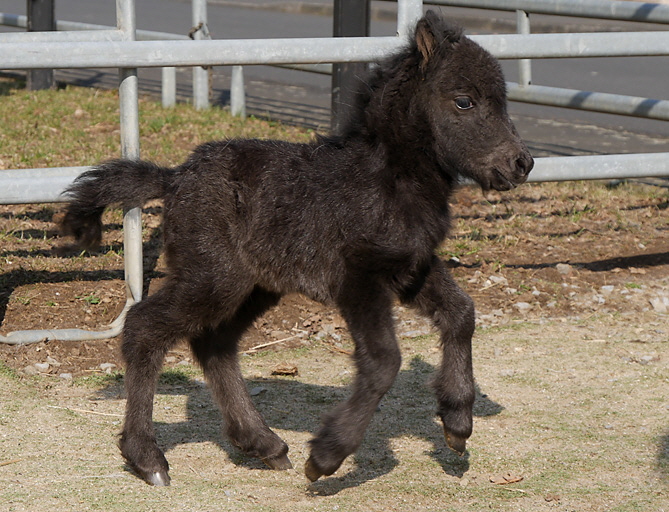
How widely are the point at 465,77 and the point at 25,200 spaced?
95.9 inches

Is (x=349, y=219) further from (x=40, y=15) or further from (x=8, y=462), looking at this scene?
(x=40, y=15)

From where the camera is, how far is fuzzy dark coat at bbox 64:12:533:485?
12.5 ft

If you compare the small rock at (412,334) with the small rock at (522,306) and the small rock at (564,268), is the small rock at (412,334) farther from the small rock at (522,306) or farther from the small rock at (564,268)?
the small rock at (564,268)

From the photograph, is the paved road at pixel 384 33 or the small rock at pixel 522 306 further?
the paved road at pixel 384 33

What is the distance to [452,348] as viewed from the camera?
4.02 metres

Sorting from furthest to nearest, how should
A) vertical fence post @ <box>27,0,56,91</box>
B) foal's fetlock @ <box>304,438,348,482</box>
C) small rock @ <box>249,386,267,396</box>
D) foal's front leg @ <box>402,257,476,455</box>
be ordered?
vertical fence post @ <box>27,0,56,91</box> → small rock @ <box>249,386,267,396</box> → foal's front leg @ <box>402,257,476,455</box> → foal's fetlock @ <box>304,438,348,482</box>

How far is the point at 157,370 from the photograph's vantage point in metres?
4.00

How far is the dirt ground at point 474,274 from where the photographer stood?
5445 millimetres

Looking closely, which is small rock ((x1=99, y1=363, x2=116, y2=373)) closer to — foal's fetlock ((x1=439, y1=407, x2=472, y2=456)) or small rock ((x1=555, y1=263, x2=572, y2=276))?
foal's fetlock ((x1=439, y1=407, x2=472, y2=456))

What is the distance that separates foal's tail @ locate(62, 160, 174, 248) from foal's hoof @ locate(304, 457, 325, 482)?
131cm

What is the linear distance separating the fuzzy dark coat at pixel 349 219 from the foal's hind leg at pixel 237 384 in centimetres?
1

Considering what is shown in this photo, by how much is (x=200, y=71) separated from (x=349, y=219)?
6.84 metres

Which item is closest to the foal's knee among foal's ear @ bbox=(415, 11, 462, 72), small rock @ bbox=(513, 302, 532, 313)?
foal's ear @ bbox=(415, 11, 462, 72)

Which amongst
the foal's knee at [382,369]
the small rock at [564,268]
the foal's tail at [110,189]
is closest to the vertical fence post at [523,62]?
the small rock at [564,268]
